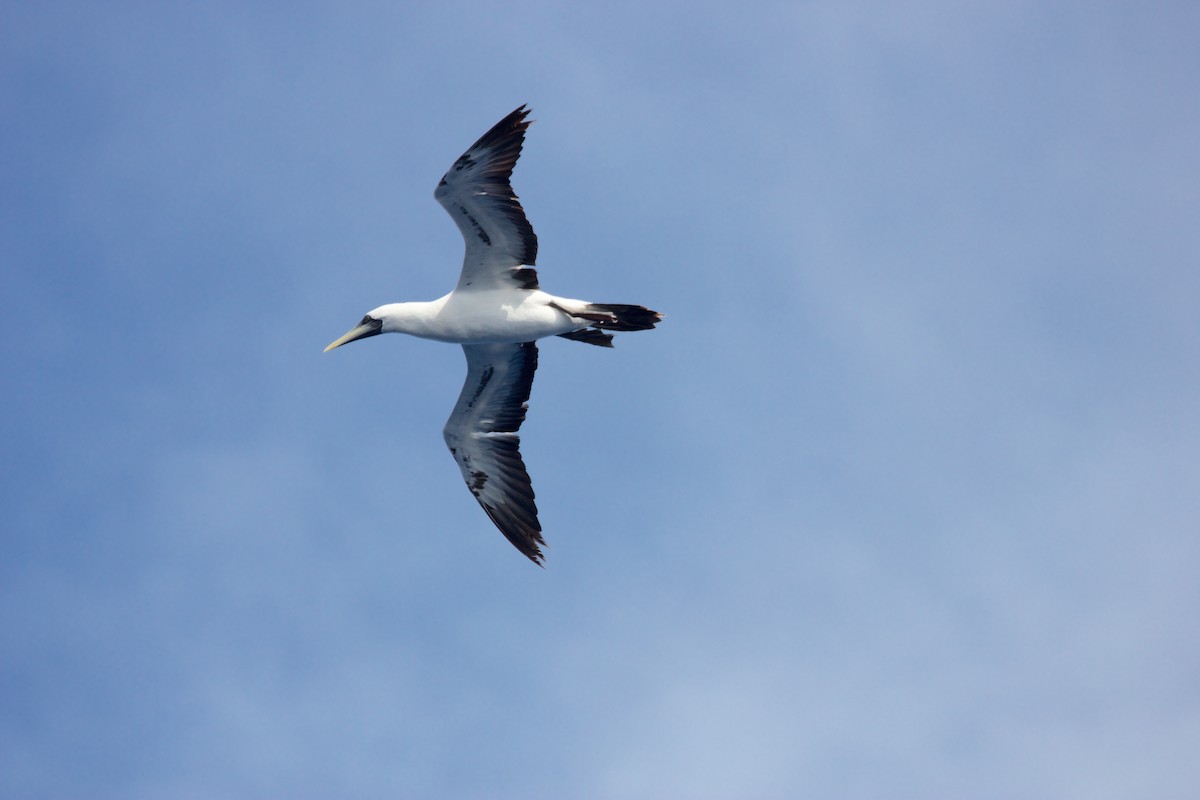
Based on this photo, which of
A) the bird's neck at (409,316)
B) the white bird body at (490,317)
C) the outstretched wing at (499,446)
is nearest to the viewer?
the white bird body at (490,317)

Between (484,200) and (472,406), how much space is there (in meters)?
4.43

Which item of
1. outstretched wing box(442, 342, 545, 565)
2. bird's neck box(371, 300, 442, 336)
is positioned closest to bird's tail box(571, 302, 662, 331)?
outstretched wing box(442, 342, 545, 565)

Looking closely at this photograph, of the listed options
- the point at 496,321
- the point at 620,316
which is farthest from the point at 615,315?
the point at 496,321

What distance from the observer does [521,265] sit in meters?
20.4

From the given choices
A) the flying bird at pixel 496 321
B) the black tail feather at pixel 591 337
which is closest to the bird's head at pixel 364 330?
the flying bird at pixel 496 321

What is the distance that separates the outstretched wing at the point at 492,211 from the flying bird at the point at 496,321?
0.02 metres

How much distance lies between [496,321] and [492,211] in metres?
1.96

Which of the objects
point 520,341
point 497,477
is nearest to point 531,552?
point 497,477

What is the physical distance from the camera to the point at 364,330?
21734mm

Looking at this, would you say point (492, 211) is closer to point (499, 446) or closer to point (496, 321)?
point (496, 321)

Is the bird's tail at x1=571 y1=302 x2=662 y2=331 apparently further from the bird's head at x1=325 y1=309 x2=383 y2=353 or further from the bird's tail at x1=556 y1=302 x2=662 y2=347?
the bird's head at x1=325 y1=309 x2=383 y2=353

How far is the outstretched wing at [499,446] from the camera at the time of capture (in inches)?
875

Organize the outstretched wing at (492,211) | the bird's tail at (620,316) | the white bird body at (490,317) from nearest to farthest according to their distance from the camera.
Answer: the outstretched wing at (492,211), the bird's tail at (620,316), the white bird body at (490,317)

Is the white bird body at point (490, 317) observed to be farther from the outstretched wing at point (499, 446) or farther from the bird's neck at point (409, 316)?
the outstretched wing at point (499, 446)
